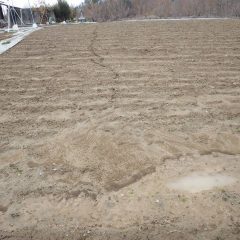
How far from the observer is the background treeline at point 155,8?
35.8m

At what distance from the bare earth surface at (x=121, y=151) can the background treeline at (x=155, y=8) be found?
30577 mm

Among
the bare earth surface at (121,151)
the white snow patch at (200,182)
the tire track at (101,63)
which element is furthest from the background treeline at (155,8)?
the white snow patch at (200,182)

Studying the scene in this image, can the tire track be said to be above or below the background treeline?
above

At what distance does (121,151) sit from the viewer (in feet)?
13.0

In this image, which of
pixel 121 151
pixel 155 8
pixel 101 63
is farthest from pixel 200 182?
pixel 155 8

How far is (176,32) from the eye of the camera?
1269cm

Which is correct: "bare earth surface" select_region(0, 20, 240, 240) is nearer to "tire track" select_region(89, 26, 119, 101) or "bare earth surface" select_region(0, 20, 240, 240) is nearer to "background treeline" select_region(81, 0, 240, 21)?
"tire track" select_region(89, 26, 119, 101)

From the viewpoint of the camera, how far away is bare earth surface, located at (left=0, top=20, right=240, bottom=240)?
289 centimetres

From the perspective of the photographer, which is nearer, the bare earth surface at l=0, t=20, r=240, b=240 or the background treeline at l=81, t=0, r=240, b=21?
the bare earth surface at l=0, t=20, r=240, b=240

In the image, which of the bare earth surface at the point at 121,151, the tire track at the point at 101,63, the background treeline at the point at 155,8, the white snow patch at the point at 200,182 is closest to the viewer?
the bare earth surface at the point at 121,151

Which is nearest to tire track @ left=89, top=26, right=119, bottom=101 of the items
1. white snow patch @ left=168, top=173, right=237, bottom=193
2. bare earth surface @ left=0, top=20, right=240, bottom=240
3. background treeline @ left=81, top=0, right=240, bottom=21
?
bare earth surface @ left=0, top=20, right=240, bottom=240

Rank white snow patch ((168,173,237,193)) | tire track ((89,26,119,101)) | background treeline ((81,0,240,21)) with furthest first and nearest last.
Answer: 1. background treeline ((81,0,240,21))
2. tire track ((89,26,119,101))
3. white snow patch ((168,173,237,193))

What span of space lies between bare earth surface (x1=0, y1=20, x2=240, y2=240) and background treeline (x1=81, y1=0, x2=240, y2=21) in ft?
100

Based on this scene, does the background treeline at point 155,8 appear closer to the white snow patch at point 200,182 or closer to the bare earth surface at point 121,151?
the bare earth surface at point 121,151
